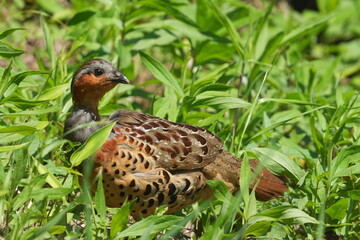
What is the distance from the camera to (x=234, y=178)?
4.36 metres

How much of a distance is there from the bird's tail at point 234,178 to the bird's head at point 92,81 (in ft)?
2.53

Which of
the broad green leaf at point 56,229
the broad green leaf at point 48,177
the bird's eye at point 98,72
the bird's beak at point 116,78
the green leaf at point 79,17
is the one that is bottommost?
the broad green leaf at point 56,229

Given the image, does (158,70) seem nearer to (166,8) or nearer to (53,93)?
(53,93)

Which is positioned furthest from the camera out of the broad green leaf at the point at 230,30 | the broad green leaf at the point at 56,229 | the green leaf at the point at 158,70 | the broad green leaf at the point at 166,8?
the broad green leaf at the point at 166,8

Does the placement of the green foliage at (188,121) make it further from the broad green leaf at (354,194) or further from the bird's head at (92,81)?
the bird's head at (92,81)

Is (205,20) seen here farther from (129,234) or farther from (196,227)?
(129,234)

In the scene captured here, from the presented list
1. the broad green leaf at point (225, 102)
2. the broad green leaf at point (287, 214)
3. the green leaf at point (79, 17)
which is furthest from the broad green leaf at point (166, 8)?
the broad green leaf at point (287, 214)

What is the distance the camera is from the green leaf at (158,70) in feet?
14.9

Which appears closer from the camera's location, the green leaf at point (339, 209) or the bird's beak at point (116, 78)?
the green leaf at point (339, 209)

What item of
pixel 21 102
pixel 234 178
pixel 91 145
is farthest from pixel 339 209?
pixel 21 102

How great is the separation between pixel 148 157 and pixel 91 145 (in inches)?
22.4

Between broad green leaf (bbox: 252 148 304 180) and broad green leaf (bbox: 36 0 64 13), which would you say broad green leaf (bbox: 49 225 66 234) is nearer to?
broad green leaf (bbox: 252 148 304 180)

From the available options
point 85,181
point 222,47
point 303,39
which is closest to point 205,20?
point 222,47

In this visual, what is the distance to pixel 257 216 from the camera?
141 inches
